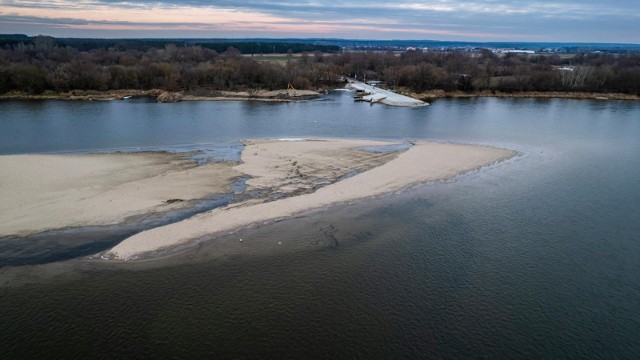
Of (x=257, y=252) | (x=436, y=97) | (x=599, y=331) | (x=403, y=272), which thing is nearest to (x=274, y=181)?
(x=257, y=252)

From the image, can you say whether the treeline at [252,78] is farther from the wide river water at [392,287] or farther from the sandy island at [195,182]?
the wide river water at [392,287]

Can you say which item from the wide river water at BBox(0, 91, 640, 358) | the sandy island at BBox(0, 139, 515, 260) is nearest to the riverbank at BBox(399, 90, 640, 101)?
the sandy island at BBox(0, 139, 515, 260)

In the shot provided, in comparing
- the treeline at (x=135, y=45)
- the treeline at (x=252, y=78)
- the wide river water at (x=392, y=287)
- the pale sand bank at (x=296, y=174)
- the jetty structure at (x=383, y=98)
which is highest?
the treeline at (x=135, y=45)

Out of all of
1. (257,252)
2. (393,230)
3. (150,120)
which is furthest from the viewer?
(150,120)

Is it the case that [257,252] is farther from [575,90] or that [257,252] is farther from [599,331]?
[575,90]

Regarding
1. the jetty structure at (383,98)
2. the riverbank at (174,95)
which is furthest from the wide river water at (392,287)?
the riverbank at (174,95)

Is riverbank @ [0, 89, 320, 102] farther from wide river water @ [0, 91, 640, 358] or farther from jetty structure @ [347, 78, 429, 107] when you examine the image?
wide river water @ [0, 91, 640, 358]
